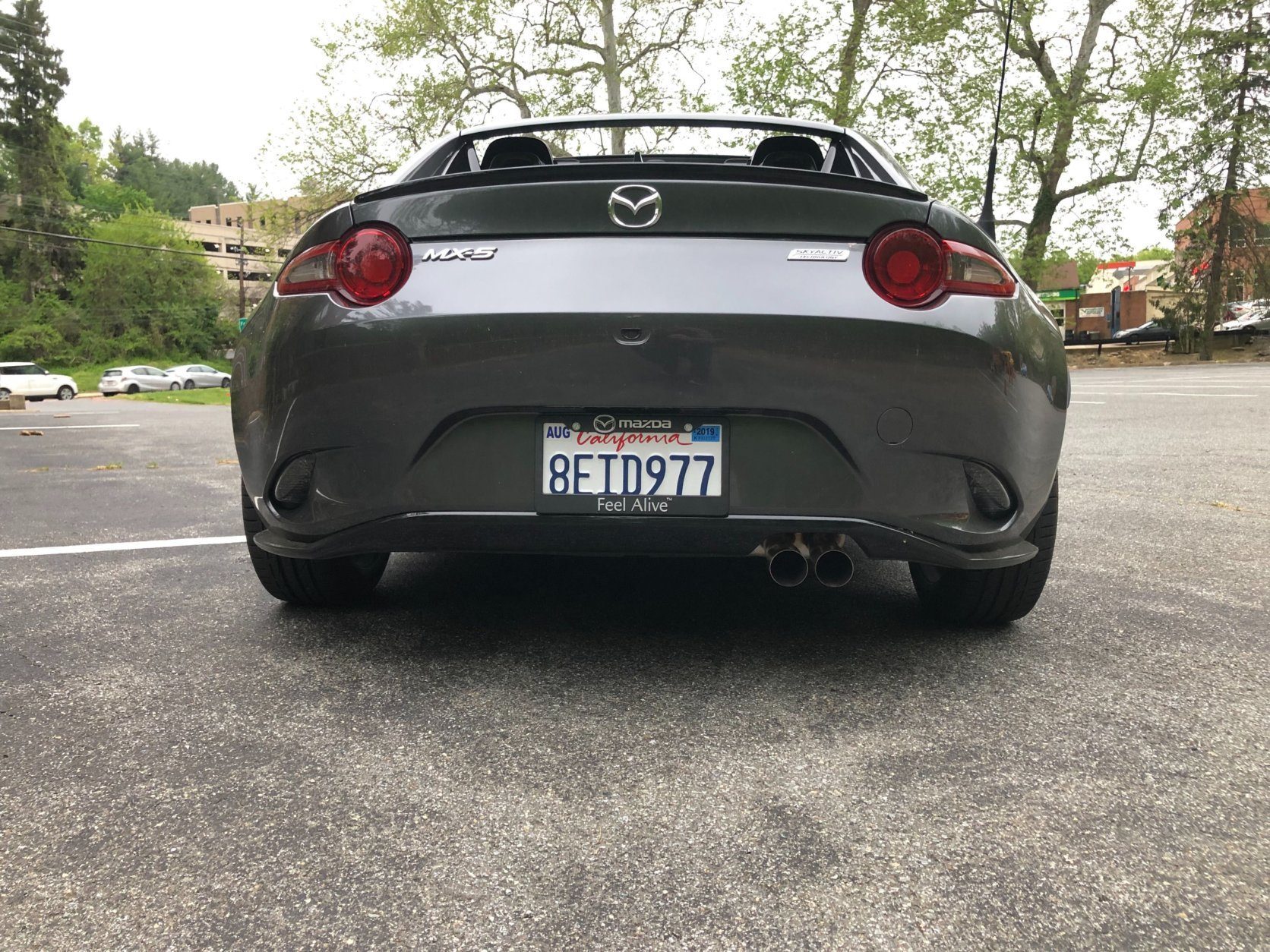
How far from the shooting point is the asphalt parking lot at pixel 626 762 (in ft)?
4.42

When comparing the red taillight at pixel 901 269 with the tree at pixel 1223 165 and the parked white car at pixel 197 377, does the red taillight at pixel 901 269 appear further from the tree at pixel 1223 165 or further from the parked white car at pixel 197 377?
the parked white car at pixel 197 377

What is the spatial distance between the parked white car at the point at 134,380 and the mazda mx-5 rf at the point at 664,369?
135 ft

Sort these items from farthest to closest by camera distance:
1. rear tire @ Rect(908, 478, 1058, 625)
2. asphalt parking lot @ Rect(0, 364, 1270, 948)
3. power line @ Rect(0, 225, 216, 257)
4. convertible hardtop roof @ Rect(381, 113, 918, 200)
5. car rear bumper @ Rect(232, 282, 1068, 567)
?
power line @ Rect(0, 225, 216, 257), convertible hardtop roof @ Rect(381, 113, 918, 200), rear tire @ Rect(908, 478, 1058, 625), car rear bumper @ Rect(232, 282, 1068, 567), asphalt parking lot @ Rect(0, 364, 1270, 948)

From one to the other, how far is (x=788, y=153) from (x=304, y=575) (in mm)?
1994

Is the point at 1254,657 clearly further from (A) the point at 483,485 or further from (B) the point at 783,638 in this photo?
(A) the point at 483,485

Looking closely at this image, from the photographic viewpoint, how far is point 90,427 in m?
12.2

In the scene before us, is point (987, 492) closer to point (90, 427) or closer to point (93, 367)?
point (90, 427)

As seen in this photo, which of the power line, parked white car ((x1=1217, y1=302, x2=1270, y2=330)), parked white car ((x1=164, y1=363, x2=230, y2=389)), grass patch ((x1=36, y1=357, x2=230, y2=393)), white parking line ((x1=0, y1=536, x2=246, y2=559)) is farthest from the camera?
the power line

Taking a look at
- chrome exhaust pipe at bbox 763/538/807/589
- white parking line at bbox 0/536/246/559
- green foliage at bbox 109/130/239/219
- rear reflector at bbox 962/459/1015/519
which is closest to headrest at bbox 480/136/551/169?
chrome exhaust pipe at bbox 763/538/807/589

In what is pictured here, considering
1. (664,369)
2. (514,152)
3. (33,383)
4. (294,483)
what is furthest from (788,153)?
(33,383)

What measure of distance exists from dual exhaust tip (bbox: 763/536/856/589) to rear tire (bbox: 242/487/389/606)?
3.74 ft

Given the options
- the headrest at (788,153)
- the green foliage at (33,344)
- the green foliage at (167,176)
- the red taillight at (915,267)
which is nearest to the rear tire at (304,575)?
the red taillight at (915,267)

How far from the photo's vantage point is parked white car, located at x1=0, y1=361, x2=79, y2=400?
112 feet

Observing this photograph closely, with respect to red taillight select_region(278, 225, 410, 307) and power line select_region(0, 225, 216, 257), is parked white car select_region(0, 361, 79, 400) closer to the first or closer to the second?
power line select_region(0, 225, 216, 257)
